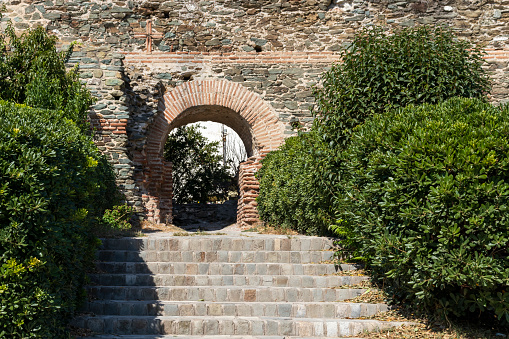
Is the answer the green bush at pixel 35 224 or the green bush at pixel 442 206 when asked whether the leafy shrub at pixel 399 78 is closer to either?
the green bush at pixel 442 206

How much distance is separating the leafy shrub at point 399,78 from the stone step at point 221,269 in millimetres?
1593

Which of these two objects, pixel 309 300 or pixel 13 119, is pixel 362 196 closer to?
pixel 309 300

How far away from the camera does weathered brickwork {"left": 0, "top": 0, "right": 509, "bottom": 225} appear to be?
35.9 ft

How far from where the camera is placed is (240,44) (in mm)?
11227

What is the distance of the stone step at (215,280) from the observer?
5.80 m

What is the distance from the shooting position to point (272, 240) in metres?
6.58

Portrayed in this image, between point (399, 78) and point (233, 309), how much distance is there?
332cm

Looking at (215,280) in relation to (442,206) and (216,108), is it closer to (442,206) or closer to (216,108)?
(442,206)

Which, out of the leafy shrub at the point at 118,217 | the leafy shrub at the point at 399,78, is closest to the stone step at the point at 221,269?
the leafy shrub at the point at 399,78

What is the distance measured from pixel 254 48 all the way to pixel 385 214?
286 inches

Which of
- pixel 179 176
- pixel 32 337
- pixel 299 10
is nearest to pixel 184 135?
pixel 179 176

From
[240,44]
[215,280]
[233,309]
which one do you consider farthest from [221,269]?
[240,44]

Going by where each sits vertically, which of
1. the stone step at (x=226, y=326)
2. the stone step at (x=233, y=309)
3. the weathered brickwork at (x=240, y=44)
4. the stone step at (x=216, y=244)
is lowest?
the stone step at (x=226, y=326)

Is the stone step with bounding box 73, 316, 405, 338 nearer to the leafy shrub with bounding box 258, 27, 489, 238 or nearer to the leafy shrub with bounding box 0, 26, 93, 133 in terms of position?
the leafy shrub with bounding box 258, 27, 489, 238
